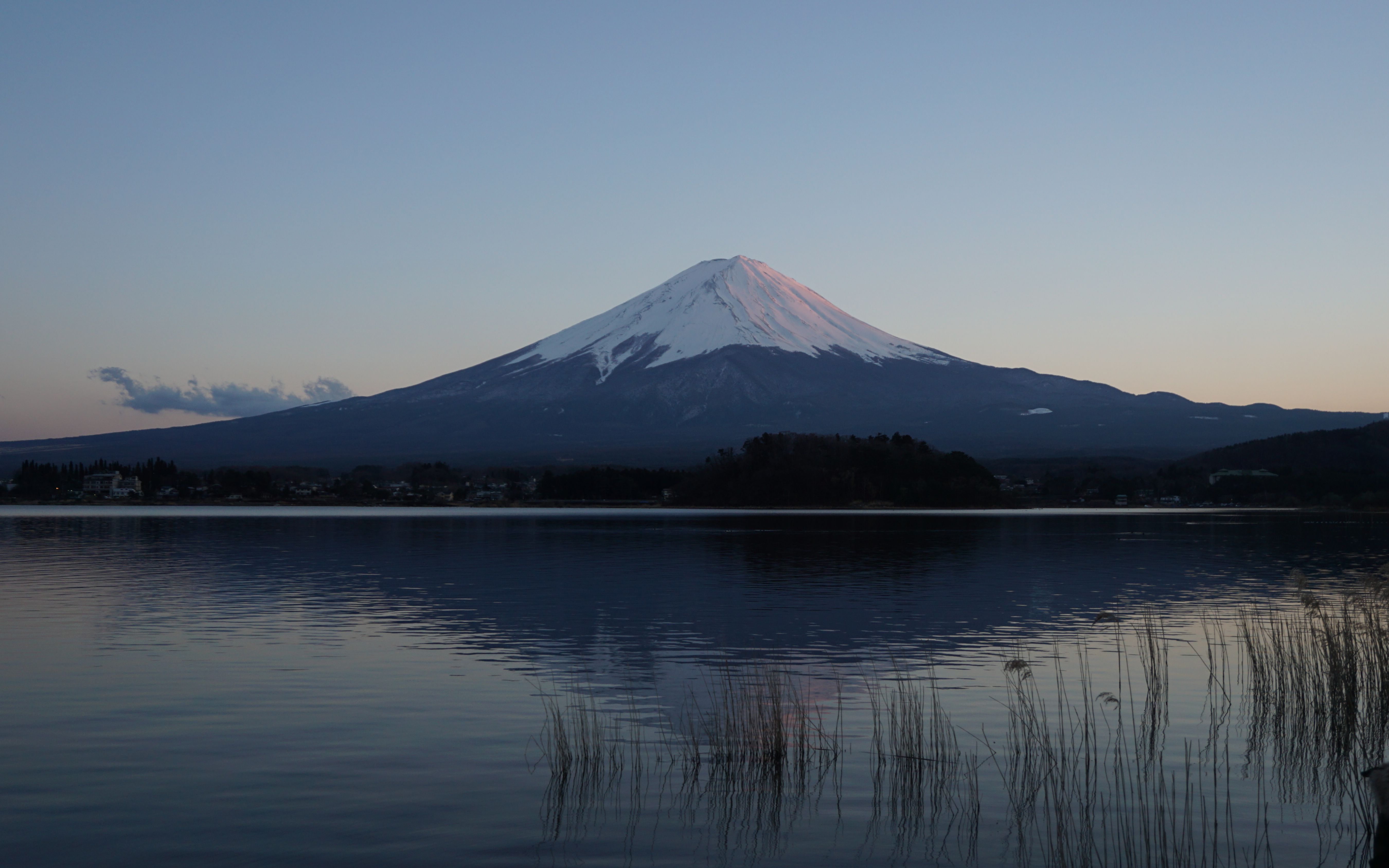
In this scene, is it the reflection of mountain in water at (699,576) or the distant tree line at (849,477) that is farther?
the distant tree line at (849,477)

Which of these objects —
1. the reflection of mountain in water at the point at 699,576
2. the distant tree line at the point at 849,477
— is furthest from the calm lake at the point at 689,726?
the distant tree line at the point at 849,477

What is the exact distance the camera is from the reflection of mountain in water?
30203mm

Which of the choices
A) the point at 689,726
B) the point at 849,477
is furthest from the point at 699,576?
the point at 849,477

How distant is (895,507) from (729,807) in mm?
171525

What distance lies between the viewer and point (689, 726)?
17.3m

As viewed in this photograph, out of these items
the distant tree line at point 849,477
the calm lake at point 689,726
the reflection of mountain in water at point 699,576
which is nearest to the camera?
the calm lake at point 689,726

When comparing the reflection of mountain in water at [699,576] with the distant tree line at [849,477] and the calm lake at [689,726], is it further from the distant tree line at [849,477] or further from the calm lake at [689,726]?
the distant tree line at [849,477]

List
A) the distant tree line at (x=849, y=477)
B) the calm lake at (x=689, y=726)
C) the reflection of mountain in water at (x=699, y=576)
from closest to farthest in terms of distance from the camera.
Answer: the calm lake at (x=689, y=726)
the reflection of mountain in water at (x=699, y=576)
the distant tree line at (x=849, y=477)

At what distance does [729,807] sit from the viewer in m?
13.2

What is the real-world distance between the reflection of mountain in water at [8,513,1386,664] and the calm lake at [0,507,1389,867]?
1.25 feet

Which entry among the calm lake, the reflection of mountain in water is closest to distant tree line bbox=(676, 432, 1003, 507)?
the reflection of mountain in water

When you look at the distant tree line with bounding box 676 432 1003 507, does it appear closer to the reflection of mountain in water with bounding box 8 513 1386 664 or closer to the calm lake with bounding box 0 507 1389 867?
the reflection of mountain in water with bounding box 8 513 1386 664

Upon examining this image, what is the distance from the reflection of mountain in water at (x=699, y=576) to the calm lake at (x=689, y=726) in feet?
1.25

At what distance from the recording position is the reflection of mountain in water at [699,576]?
30203mm
